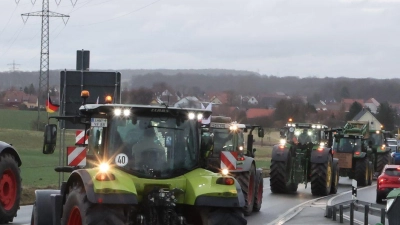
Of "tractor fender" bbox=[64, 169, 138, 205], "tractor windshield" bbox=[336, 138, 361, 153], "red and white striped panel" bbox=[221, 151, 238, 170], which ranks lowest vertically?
"tractor windshield" bbox=[336, 138, 361, 153]

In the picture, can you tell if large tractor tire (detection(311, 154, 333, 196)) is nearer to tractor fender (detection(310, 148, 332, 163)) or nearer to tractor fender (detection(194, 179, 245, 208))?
tractor fender (detection(310, 148, 332, 163))

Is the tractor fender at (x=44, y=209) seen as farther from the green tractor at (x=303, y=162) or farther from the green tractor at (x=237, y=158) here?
the green tractor at (x=303, y=162)

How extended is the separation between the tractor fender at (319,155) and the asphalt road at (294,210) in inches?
51.3

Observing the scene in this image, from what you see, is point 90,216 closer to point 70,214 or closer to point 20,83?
point 70,214

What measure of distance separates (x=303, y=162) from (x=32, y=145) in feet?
109

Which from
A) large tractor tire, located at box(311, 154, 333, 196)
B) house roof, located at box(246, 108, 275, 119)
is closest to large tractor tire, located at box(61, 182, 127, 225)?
large tractor tire, located at box(311, 154, 333, 196)

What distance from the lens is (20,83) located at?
5784 cm

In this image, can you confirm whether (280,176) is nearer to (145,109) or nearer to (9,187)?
(9,187)

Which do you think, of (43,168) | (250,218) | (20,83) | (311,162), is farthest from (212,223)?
(20,83)

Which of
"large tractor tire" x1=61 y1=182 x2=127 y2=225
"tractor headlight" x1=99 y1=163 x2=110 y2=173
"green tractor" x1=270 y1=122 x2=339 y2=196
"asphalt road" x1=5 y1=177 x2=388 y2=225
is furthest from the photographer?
"green tractor" x1=270 y1=122 x2=339 y2=196

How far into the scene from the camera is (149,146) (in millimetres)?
10961

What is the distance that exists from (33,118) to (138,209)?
5781 centimetres

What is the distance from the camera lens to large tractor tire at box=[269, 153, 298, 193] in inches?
1156

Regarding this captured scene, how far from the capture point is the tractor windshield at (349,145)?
38750 mm
